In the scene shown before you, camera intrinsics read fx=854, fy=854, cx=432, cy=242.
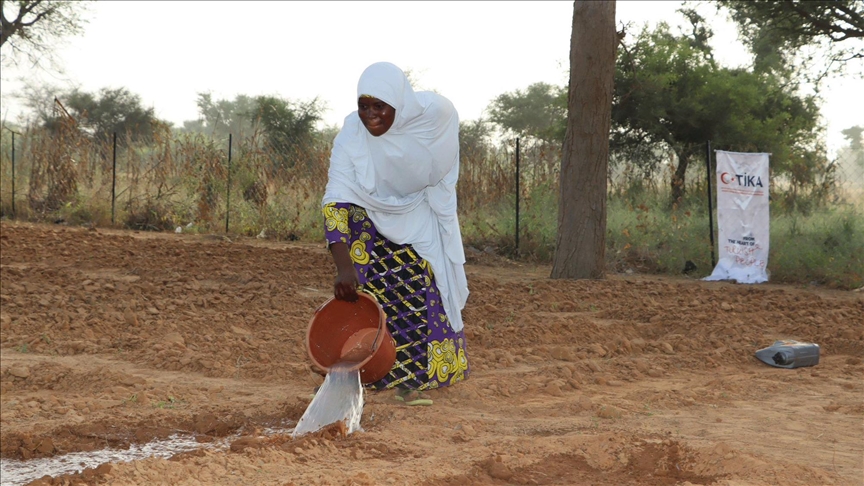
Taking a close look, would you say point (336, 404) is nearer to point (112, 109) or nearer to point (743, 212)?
point (743, 212)

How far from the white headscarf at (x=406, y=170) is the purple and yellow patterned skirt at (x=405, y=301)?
0.06 metres

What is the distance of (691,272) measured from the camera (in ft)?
33.1

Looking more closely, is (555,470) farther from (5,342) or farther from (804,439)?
(5,342)

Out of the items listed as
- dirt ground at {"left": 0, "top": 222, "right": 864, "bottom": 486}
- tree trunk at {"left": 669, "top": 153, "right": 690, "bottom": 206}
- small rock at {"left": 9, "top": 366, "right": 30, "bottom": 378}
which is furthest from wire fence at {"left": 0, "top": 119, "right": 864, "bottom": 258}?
small rock at {"left": 9, "top": 366, "right": 30, "bottom": 378}

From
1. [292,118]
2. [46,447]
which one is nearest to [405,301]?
[46,447]

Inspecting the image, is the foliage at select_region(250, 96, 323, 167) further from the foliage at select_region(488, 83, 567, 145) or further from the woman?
the woman

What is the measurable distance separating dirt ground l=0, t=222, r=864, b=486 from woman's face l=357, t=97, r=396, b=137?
4.33 ft

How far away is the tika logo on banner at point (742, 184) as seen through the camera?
9352 mm

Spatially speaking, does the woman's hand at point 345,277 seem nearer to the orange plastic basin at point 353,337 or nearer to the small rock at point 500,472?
the orange plastic basin at point 353,337

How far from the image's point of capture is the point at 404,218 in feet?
13.7

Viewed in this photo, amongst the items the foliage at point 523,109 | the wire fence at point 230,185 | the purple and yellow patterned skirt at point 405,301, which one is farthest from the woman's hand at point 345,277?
the foliage at point 523,109

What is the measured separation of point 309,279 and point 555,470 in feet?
17.9

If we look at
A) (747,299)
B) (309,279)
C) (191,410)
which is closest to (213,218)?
(309,279)

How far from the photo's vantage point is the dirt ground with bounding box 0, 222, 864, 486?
3049mm
